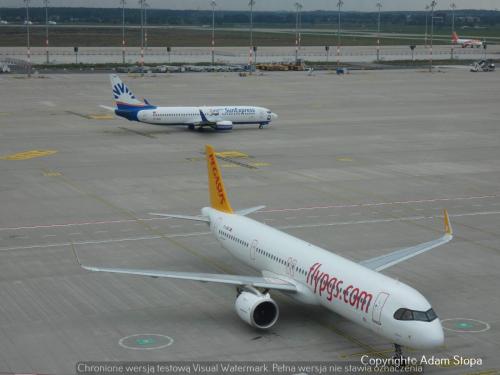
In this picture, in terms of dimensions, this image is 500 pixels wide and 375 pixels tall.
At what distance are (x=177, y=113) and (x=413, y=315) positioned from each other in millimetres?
75431

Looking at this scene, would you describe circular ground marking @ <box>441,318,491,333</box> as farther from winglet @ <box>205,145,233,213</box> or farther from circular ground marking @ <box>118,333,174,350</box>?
winglet @ <box>205,145,233,213</box>

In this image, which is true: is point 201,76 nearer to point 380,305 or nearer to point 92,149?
point 92,149

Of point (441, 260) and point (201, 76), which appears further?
point (201, 76)

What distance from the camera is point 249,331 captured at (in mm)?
38875

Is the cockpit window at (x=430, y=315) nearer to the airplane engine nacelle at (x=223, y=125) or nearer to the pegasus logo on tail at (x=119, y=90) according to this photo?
the airplane engine nacelle at (x=223, y=125)

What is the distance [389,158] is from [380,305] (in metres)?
54.5

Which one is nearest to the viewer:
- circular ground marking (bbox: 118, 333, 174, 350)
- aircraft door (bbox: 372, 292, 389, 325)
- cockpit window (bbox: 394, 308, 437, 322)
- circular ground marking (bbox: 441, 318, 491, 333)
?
cockpit window (bbox: 394, 308, 437, 322)

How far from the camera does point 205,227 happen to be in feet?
193

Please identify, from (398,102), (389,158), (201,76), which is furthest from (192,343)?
(201,76)

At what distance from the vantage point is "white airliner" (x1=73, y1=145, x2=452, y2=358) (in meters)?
33.4

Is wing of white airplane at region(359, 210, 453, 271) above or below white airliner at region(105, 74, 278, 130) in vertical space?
below

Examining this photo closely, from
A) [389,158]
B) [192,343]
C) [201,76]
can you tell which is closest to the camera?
[192,343]

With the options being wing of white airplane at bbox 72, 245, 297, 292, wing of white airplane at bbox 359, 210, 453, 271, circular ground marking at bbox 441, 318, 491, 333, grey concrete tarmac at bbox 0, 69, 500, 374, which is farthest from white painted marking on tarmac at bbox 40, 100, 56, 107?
circular ground marking at bbox 441, 318, 491, 333

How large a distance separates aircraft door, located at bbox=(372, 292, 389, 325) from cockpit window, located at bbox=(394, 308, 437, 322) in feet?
2.68
